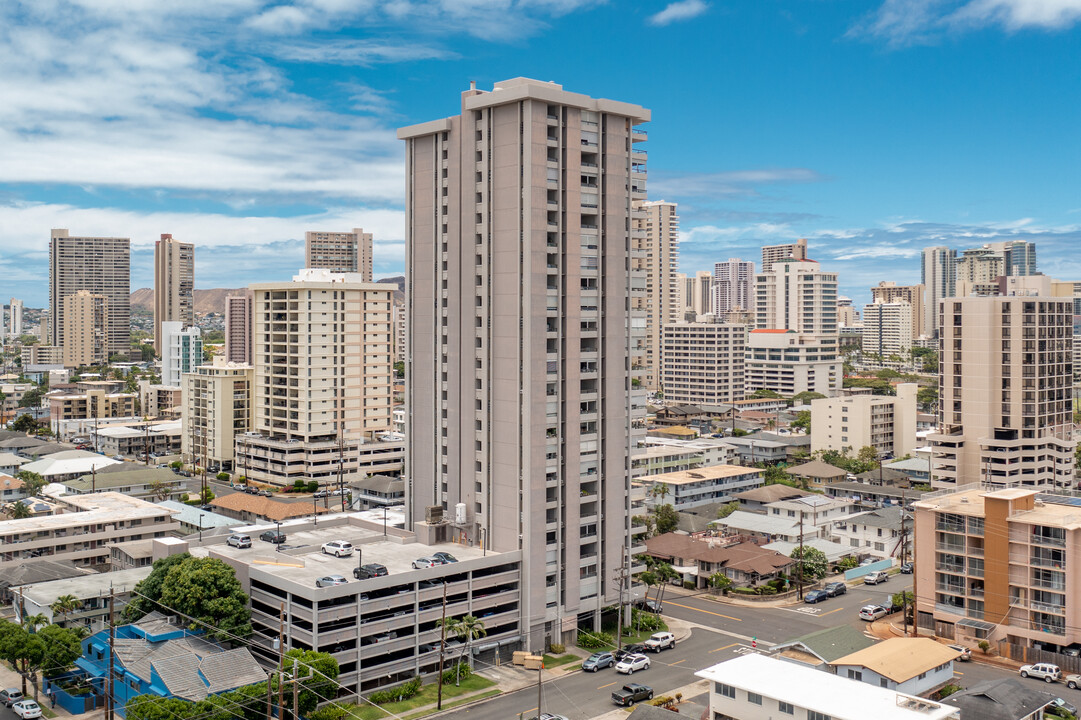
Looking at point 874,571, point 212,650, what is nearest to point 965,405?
point 874,571

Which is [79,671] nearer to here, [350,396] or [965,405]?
[350,396]

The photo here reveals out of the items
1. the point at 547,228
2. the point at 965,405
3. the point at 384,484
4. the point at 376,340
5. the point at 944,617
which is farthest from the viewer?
the point at 376,340

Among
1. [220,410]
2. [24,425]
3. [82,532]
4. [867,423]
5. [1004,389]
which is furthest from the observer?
[24,425]

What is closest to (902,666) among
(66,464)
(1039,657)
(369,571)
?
(1039,657)

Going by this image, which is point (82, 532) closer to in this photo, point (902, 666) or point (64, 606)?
point (64, 606)

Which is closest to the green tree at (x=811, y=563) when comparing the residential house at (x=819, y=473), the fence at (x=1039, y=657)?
the fence at (x=1039, y=657)

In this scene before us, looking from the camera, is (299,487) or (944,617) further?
(299,487)
